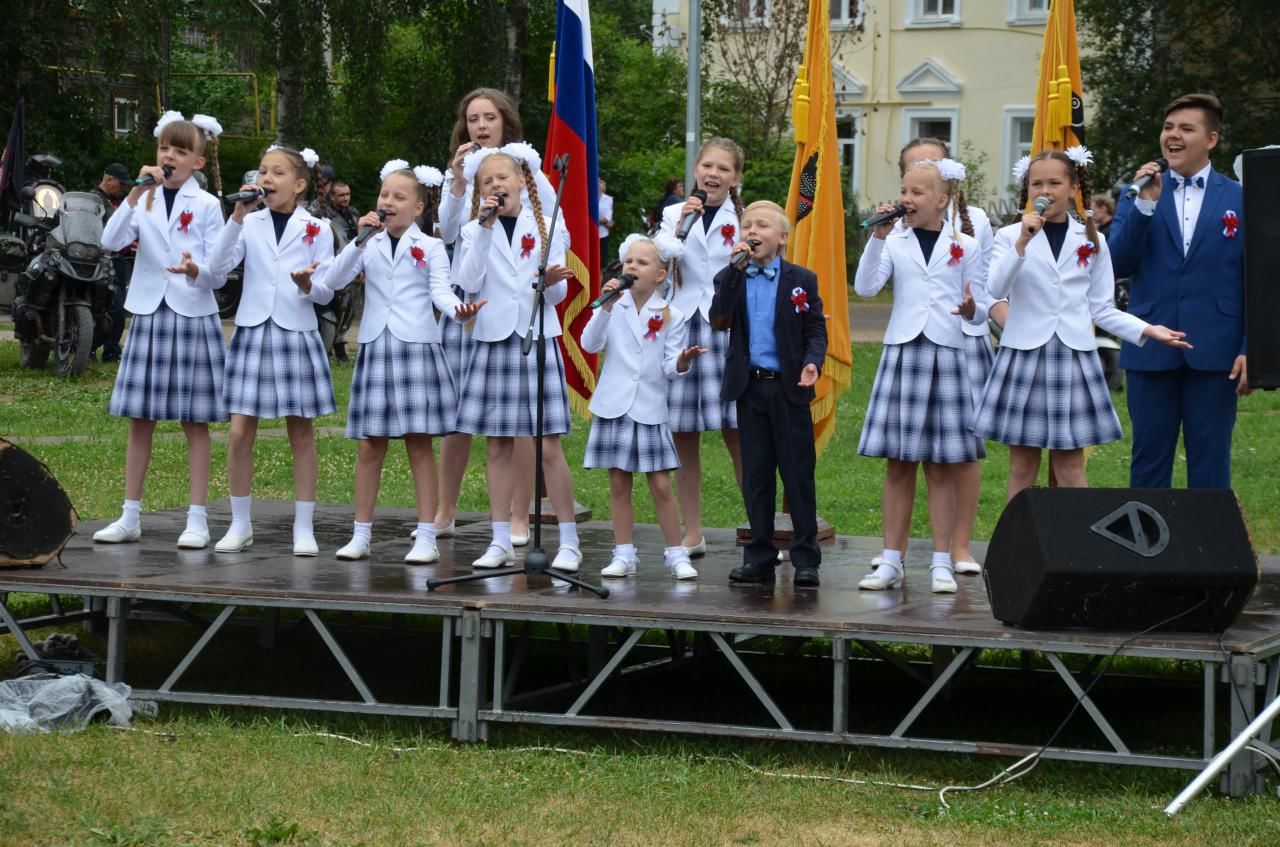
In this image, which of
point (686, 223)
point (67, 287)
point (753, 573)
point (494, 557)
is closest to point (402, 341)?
point (494, 557)

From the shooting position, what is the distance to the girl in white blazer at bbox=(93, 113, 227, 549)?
7297mm

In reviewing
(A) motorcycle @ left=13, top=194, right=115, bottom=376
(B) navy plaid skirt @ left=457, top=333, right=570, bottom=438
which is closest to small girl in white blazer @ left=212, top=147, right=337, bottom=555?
Answer: (B) navy plaid skirt @ left=457, top=333, right=570, bottom=438

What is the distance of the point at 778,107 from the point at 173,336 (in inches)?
969

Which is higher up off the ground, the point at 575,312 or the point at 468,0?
the point at 468,0

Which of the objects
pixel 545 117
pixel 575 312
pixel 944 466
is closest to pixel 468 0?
pixel 545 117

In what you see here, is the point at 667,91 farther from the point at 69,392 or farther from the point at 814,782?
the point at 814,782

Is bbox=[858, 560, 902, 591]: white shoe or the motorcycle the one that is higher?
the motorcycle

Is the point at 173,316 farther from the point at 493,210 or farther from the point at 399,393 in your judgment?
the point at 493,210

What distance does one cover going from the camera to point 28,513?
6.54 metres

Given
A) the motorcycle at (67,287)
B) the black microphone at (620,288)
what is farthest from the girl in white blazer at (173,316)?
the motorcycle at (67,287)

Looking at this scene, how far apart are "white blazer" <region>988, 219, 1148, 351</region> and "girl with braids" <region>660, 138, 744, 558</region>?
1216 mm

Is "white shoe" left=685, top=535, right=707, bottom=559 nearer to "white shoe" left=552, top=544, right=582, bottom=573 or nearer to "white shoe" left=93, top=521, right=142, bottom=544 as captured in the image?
"white shoe" left=552, top=544, right=582, bottom=573

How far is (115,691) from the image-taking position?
20.8ft

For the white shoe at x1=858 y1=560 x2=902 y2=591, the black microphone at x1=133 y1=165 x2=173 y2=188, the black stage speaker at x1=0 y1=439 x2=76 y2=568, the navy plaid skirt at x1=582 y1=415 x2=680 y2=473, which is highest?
the black microphone at x1=133 y1=165 x2=173 y2=188
